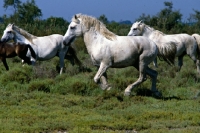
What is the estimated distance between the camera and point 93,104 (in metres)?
11.0

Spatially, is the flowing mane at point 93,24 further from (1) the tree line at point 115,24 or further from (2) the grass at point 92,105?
(1) the tree line at point 115,24

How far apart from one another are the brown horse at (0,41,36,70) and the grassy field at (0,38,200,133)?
150cm

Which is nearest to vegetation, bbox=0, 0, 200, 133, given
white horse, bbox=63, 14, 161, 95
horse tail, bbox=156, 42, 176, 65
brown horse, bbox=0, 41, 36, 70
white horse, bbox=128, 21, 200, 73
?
white horse, bbox=63, 14, 161, 95

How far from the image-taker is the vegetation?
29.4ft

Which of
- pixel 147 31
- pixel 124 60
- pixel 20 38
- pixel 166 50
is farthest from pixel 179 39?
pixel 124 60

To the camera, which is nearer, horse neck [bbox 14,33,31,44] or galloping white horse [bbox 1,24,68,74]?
galloping white horse [bbox 1,24,68,74]

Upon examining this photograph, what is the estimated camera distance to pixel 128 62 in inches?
478

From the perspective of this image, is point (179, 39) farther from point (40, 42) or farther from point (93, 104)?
point (93, 104)

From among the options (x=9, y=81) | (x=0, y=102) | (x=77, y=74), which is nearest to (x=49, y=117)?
(x=0, y=102)

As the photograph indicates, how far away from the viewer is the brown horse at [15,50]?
55.0 feet

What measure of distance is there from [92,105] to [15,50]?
6.91 meters

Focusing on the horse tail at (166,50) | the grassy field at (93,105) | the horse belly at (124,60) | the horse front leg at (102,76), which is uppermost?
the horse tail at (166,50)

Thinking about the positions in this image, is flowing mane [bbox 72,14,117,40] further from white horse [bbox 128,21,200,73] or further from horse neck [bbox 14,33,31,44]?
white horse [bbox 128,21,200,73]

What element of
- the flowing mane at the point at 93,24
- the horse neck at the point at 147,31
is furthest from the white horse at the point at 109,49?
the horse neck at the point at 147,31
